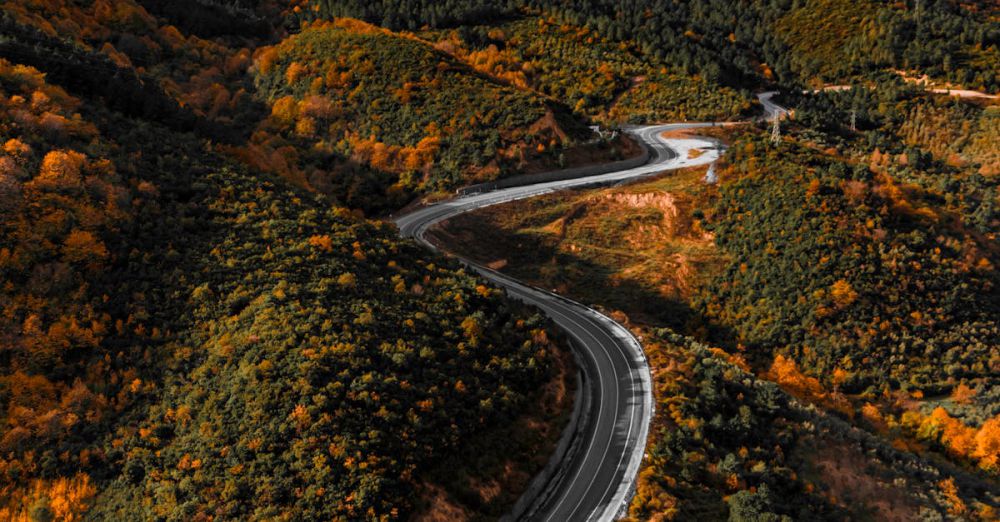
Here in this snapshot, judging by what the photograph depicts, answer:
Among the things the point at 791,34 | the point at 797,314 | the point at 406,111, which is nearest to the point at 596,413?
the point at 797,314

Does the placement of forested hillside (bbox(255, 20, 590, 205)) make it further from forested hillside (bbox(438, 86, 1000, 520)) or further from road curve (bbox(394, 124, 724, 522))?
road curve (bbox(394, 124, 724, 522))

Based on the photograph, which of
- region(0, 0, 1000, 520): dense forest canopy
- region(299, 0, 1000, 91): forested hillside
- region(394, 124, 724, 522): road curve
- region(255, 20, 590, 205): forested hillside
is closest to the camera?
region(0, 0, 1000, 520): dense forest canopy

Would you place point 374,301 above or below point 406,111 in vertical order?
below

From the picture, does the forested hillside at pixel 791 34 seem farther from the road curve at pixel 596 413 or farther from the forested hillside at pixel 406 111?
the road curve at pixel 596 413

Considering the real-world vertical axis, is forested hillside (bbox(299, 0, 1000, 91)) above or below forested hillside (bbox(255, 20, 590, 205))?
above

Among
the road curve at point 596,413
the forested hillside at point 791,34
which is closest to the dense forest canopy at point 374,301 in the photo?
the road curve at point 596,413

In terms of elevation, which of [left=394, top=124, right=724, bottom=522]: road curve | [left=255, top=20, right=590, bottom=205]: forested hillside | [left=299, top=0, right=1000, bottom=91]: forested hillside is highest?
[left=299, top=0, right=1000, bottom=91]: forested hillside

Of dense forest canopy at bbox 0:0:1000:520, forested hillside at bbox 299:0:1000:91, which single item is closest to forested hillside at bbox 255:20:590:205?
dense forest canopy at bbox 0:0:1000:520

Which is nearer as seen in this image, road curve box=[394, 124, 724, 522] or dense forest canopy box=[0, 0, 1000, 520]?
dense forest canopy box=[0, 0, 1000, 520]

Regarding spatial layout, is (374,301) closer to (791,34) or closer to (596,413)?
(596,413)
